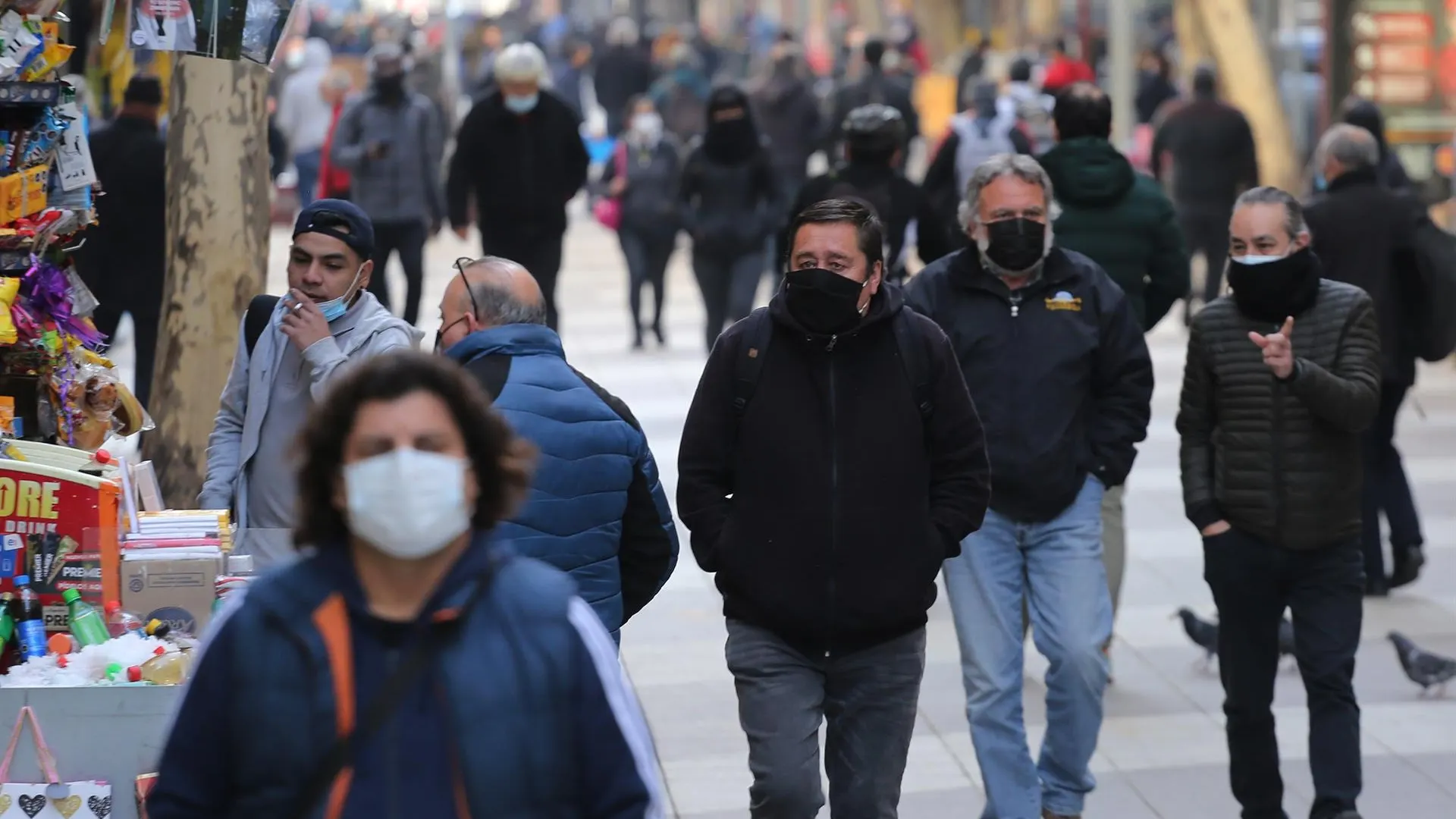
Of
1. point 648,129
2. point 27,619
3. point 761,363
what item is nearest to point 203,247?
point 27,619

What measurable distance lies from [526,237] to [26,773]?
28.8ft

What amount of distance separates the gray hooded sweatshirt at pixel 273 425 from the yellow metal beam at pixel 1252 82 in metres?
18.2

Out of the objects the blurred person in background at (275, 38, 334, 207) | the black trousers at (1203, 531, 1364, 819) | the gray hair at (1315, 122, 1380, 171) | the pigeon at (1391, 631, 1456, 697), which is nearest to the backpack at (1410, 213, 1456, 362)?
the gray hair at (1315, 122, 1380, 171)

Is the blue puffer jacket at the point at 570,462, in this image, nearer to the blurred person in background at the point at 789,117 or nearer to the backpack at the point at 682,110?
the blurred person in background at the point at 789,117

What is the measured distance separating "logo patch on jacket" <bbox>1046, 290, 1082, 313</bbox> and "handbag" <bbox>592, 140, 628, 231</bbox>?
9991 millimetres

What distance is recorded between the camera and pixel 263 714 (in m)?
2.74

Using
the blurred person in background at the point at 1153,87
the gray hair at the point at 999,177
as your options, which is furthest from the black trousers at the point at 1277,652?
the blurred person in background at the point at 1153,87

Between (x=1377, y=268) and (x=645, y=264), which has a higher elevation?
(x=1377, y=268)

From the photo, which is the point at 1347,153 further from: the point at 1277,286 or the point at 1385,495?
the point at 1277,286

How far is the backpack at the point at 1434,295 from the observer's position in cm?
872

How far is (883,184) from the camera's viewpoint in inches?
375

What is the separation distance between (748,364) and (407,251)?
937 cm

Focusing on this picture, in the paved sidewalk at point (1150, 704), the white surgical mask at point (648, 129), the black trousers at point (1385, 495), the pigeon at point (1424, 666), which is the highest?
the white surgical mask at point (648, 129)

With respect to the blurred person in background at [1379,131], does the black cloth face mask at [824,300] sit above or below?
below
